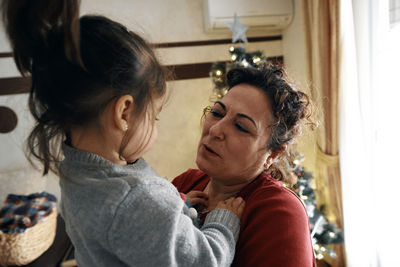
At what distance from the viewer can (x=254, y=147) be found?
1.00 metres

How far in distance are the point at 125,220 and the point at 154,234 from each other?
2.7 inches

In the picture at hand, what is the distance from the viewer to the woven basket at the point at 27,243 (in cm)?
191

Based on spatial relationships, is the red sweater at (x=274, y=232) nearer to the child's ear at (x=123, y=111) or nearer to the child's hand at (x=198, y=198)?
the child's hand at (x=198, y=198)

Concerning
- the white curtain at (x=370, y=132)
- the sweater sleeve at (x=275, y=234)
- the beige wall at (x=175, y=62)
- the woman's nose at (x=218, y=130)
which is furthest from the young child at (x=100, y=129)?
the beige wall at (x=175, y=62)

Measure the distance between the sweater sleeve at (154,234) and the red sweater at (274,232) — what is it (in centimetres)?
20

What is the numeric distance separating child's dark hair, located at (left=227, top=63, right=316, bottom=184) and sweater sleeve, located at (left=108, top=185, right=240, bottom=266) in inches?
21.7

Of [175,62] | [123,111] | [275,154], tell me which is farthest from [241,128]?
[175,62]

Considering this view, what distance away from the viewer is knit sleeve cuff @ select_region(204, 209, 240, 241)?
0.79 m

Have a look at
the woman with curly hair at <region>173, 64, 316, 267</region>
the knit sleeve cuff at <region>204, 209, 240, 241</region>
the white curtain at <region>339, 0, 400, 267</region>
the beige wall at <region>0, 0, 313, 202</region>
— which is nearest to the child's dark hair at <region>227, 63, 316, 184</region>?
the woman with curly hair at <region>173, 64, 316, 267</region>

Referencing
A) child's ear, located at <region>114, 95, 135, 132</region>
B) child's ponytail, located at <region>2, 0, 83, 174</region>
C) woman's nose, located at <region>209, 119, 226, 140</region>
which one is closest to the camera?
child's ponytail, located at <region>2, 0, 83, 174</region>

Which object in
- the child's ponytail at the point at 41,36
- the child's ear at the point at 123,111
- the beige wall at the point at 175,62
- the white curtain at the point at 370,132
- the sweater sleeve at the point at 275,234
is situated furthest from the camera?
the beige wall at the point at 175,62

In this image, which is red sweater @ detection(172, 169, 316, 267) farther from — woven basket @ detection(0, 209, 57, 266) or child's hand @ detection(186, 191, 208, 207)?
woven basket @ detection(0, 209, 57, 266)

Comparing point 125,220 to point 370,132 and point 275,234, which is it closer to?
point 275,234

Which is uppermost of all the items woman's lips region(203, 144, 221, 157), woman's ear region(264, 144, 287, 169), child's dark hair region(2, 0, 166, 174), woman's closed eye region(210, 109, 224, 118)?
child's dark hair region(2, 0, 166, 174)
